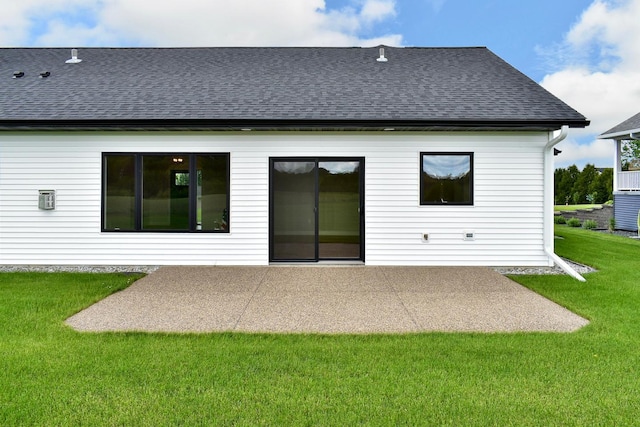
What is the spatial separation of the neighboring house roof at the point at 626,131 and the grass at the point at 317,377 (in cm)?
1413

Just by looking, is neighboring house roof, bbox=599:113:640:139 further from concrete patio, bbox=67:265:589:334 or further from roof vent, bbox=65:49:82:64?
roof vent, bbox=65:49:82:64

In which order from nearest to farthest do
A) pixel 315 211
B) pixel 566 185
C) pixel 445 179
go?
pixel 445 179, pixel 315 211, pixel 566 185

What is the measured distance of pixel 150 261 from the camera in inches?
313

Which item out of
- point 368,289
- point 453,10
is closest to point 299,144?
point 368,289

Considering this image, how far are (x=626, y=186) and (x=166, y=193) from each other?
1749cm

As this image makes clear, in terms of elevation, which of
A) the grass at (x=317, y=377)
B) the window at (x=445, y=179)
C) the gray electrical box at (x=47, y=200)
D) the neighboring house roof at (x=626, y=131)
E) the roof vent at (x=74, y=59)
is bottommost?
the grass at (x=317, y=377)

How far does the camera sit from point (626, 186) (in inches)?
624

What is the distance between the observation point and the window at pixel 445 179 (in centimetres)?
787

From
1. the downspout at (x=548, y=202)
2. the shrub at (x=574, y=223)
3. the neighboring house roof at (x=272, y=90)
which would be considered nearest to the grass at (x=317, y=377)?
the downspout at (x=548, y=202)

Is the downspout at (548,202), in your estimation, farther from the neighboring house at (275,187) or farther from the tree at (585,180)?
the tree at (585,180)

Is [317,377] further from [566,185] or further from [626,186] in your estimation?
[566,185]

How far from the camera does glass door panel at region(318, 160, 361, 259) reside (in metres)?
8.07

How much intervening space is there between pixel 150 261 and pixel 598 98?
23.2 meters

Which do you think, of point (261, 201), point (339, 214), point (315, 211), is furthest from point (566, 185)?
point (261, 201)
